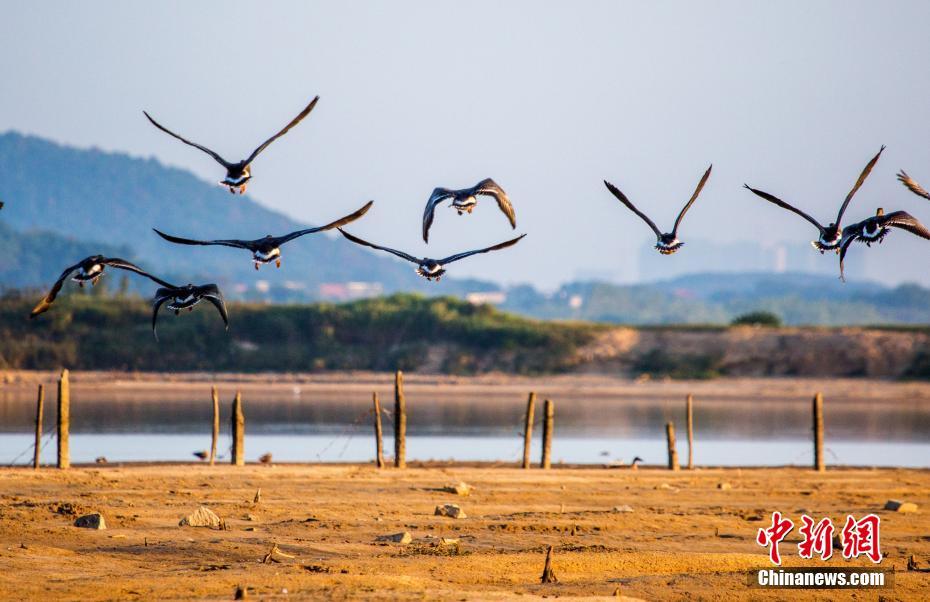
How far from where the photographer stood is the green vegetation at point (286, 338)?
59.1 m

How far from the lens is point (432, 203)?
17.4 m

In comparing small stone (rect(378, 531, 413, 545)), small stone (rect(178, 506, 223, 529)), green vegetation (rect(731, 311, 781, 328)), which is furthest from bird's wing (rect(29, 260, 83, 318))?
green vegetation (rect(731, 311, 781, 328))

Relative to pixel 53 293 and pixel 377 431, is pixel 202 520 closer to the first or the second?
pixel 53 293

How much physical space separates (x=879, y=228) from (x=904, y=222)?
0.35 meters

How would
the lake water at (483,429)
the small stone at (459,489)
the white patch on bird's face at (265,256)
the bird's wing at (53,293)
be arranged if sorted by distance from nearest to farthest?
1. the bird's wing at (53,293)
2. the white patch on bird's face at (265,256)
3. the small stone at (459,489)
4. the lake water at (483,429)

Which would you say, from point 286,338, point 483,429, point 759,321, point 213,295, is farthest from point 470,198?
point 759,321

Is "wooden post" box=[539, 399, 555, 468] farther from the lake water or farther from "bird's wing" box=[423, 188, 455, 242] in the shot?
"bird's wing" box=[423, 188, 455, 242]

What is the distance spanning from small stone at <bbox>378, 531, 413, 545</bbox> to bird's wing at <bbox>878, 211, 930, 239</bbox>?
7.62 metres

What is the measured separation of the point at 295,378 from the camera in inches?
2267

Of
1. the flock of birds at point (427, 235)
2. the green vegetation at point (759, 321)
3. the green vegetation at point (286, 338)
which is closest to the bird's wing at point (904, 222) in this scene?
the flock of birds at point (427, 235)

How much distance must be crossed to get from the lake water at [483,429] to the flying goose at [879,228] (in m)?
15.1

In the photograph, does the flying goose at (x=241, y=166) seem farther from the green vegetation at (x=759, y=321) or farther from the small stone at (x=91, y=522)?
the green vegetation at (x=759, y=321)

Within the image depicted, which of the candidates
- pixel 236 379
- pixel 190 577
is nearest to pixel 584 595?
pixel 190 577

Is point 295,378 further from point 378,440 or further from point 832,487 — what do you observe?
point 832,487
